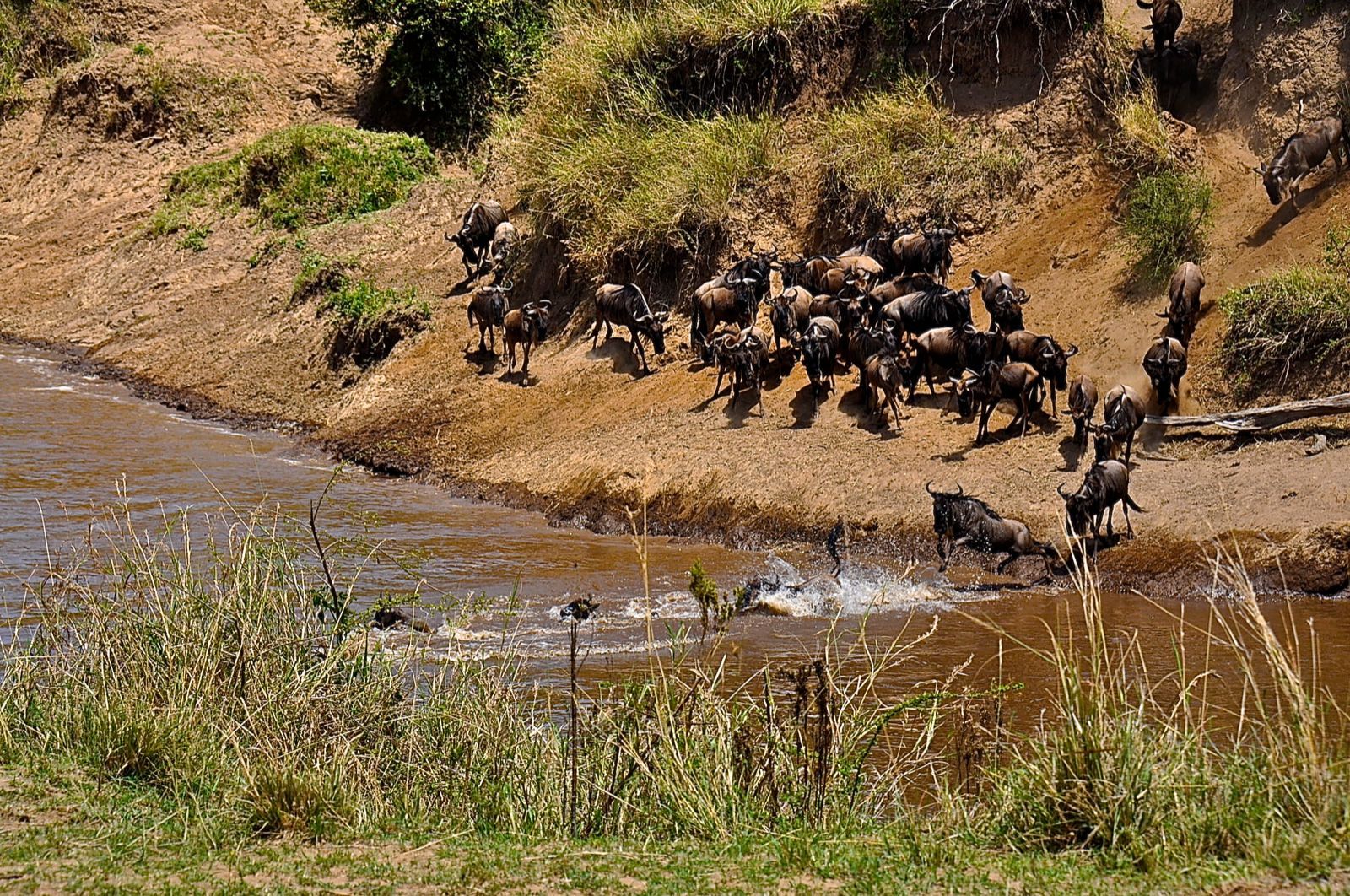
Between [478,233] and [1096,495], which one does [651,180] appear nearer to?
[478,233]

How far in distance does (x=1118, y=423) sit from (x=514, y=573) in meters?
5.19

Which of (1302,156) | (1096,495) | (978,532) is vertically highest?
(1302,156)

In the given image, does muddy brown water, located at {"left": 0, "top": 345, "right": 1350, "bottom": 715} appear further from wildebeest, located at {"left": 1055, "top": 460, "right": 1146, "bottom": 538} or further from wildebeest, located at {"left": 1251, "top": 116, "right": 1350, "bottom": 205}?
wildebeest, located at {"left": 1251, "top": 116, "right": 1350, "bottom": 205}

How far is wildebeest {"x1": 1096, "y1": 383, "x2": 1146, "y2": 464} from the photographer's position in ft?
43.0

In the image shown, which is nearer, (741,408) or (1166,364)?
(1166,364)

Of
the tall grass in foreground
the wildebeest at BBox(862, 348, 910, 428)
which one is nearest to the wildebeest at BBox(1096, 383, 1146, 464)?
the wildebeest at BBox(862, 348, 910, 428)

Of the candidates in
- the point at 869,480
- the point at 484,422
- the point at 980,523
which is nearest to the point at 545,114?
the point at 484,422

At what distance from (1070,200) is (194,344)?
42.6ft

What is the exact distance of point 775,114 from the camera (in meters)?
19.7

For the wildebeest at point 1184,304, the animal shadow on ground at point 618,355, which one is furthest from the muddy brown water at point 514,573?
the wildebeest at point 1184,304

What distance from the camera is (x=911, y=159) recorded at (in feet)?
59.8

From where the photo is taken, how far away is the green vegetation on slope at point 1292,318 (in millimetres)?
13602

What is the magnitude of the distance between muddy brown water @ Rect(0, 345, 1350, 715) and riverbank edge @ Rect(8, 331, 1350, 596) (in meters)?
0.20

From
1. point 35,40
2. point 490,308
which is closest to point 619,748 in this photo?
point 490,308
